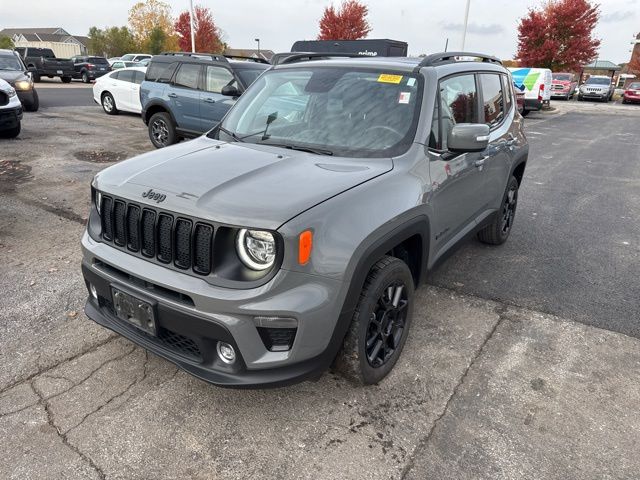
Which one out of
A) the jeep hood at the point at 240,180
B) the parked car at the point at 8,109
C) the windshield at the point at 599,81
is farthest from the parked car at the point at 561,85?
the jeep hood at the point at 240,180

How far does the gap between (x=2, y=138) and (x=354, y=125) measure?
957cm

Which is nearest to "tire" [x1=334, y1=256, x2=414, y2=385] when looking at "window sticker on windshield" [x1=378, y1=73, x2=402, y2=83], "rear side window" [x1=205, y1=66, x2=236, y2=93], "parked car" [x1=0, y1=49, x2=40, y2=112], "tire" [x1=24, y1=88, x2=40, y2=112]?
"window sticker on windshield" [x1=378, y1=73, x2=402, y2=83]

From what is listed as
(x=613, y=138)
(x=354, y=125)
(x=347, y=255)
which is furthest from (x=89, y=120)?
(x=613, y=138)

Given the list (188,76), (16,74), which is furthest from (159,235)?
(16,74)

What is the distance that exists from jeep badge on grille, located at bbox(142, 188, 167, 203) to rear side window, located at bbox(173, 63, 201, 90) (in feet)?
24.6

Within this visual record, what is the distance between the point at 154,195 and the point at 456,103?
88.6 inches

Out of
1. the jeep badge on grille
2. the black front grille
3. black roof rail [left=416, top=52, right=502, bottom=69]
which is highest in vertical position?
black roof rail [left=416, top=52, right=502, bottom=69]

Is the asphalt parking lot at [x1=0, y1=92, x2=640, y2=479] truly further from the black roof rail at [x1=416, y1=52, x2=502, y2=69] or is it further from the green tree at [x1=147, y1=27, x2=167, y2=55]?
the green tree at [x1=147, y1=27, x2=167, y2=55]

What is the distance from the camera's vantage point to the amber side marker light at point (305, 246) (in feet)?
7.08

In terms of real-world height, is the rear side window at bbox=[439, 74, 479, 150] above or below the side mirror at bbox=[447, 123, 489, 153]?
above

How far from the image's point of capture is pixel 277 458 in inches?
92.6

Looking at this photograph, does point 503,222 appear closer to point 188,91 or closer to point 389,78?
point 389,78

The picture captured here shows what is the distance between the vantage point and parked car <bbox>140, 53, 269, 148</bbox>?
9047mm

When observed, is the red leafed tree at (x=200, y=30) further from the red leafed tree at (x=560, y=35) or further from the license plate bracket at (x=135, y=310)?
the license plate bracket at (x=135, y=310)
